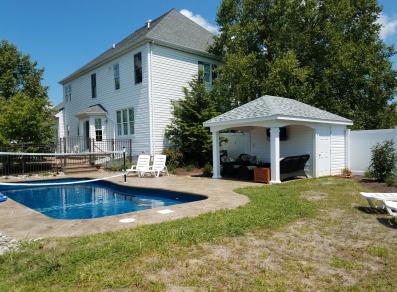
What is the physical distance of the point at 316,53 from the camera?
22.9 m

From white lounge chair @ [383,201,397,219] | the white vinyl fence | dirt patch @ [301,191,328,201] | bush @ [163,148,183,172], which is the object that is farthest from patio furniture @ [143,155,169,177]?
white lounge chair @ [383,201,397,219]

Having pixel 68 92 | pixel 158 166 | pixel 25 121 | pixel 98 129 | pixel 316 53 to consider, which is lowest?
pixel 158 166

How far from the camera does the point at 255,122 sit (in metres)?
12.6

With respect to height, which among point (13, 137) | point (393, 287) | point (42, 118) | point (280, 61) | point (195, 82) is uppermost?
point (280, 61)

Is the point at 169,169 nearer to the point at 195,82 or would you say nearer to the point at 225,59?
the point at 195,82

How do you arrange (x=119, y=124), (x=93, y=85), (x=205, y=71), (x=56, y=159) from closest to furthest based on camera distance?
(x=56, y=159) < (x=119, y=124) < (x=205, y=71) < (x=93, y=85)

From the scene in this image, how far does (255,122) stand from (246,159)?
3825 millimetres

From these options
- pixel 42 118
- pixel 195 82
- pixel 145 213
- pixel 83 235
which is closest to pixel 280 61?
pixel 195 82

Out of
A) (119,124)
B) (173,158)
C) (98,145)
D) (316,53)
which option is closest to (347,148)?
(173,158)

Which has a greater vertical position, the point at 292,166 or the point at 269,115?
the point at 269,115

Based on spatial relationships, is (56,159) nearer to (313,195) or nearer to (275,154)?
(275,154)

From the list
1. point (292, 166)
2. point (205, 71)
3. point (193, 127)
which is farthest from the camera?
point (205, 71)

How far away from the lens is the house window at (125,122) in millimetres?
20203

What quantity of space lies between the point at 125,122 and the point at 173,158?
189 inches
